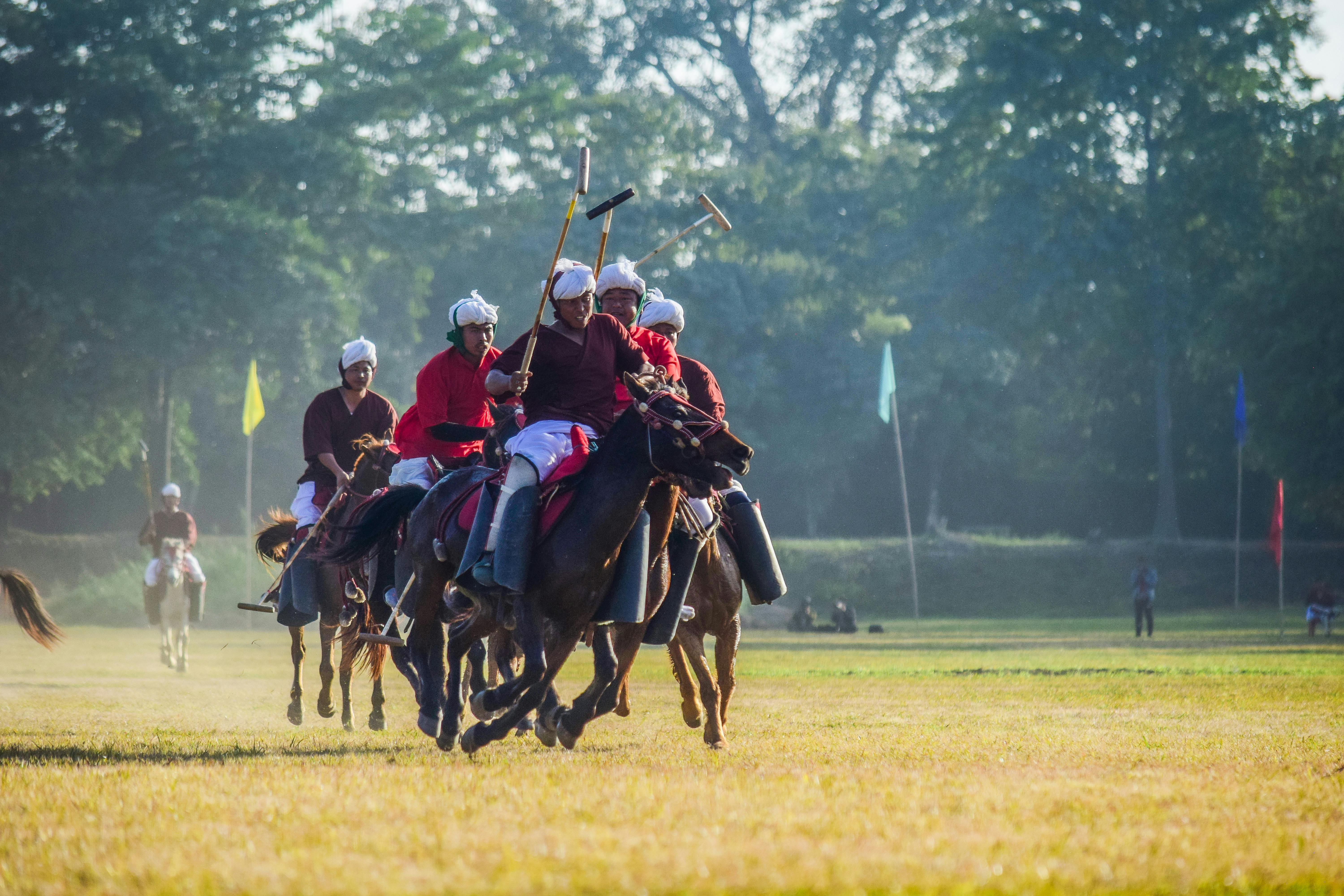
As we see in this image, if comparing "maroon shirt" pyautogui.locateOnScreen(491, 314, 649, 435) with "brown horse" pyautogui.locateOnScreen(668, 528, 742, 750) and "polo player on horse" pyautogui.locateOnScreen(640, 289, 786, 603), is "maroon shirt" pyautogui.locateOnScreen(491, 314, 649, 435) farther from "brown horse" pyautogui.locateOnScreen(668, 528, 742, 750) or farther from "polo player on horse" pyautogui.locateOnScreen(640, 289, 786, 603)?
"brown horse" pyautogui.locateOnScreen(668, 528, 742, 750)

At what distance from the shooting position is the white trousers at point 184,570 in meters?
21.2

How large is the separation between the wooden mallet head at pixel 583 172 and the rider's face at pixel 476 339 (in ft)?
3.79

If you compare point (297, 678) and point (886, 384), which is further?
point (886, 384)

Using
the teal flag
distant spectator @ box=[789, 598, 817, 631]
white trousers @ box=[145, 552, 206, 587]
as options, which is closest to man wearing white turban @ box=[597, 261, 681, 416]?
white trousers @ box=[145, 552, 206, 587]

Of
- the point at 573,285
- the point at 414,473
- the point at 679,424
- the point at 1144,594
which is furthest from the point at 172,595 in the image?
the point at 1144,594

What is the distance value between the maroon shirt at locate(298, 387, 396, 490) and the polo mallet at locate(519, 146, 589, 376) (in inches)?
115

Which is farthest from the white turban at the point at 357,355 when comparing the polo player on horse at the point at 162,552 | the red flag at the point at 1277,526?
the red flag at the point at 1277,526

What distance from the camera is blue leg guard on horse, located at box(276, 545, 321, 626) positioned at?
12.4 meters

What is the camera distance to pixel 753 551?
34.7ft

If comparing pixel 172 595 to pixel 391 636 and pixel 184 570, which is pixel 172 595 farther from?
pixel 391 636

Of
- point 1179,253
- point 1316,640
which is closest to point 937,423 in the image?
point 1179,253

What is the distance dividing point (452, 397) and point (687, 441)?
317cm

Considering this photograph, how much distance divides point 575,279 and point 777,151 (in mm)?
55908

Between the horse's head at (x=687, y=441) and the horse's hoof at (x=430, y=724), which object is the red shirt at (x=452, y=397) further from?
the horse's head at (x=687, y=441)
